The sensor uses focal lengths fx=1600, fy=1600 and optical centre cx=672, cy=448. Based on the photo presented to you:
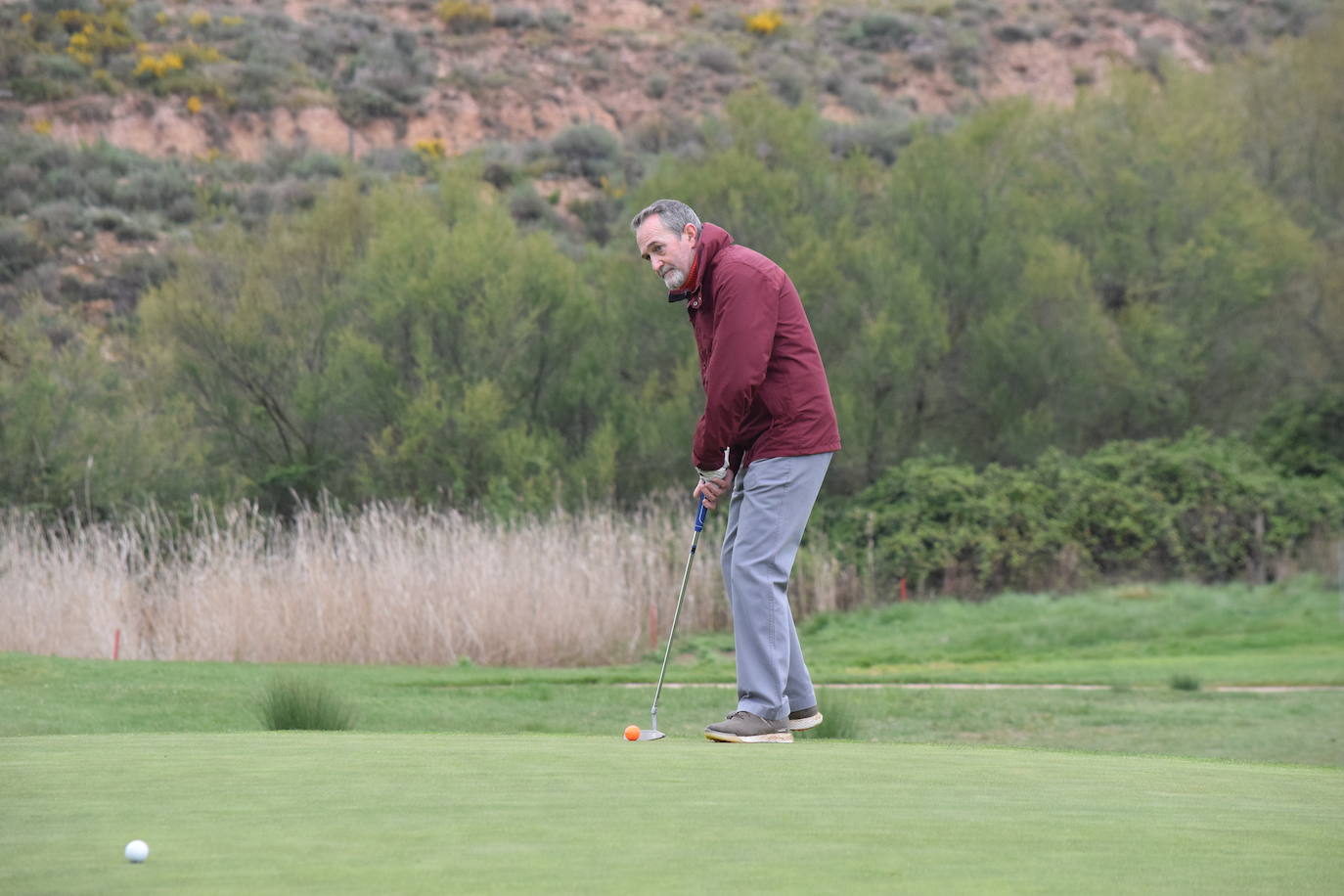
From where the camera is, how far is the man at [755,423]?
586 centimetres

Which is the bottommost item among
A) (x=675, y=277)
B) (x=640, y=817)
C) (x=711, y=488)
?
(x=640, y=817)

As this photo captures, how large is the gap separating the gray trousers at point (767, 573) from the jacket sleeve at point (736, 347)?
25 centimetres

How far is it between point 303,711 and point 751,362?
322cm

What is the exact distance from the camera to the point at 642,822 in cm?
346

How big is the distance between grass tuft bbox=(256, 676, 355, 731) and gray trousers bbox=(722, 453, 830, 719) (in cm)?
251

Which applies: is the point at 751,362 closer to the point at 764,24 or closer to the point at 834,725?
the point at 834,725

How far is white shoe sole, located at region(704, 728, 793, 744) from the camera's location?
5.79 m

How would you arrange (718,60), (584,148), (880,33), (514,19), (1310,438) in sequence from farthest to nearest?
(880,33), (514,19), (718,60), (584,148), (1310,438)

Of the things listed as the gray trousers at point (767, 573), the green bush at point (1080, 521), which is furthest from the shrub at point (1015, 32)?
the gray trousers at point (767, 573)

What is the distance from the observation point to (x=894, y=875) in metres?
2.90

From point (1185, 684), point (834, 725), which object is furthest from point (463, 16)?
point (834, 725)

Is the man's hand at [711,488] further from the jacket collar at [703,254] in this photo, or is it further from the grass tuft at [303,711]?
the grass tuft at [303,711]

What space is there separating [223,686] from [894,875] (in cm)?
902

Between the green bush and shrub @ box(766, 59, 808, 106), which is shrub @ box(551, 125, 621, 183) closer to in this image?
shrub @ box(766, 59, 808, 106)
